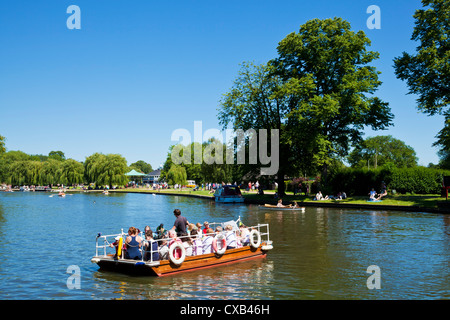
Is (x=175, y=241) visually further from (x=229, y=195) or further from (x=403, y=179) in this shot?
(x=229, y=195)

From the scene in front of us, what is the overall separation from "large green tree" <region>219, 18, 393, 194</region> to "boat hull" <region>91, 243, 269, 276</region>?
30706 mm

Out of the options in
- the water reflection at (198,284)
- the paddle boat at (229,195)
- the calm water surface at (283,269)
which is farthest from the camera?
the paddle boat at (229,195)

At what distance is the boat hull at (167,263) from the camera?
14656 mm

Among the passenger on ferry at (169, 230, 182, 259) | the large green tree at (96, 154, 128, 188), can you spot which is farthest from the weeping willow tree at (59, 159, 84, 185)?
the passenger on ferry at (169, 230, 182, 259)

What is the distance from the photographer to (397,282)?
46.3ft

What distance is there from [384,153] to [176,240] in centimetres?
13173

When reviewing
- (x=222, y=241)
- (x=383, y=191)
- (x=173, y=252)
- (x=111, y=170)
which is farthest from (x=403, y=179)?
(x=111, y=170)

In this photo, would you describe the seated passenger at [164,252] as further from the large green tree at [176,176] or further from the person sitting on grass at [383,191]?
the large green tree at [176,176]

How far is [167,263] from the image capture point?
14.9 meters

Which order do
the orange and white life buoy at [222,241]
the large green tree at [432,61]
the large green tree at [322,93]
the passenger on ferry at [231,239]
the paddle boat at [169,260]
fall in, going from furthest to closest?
1. the large green tree at [322,93]
2. the large green tree at [432,61]
3. the passenger on ferry at [231,239]
4. the orange and white life buoy at [222,241]
5. the paddle boat at [169,260]

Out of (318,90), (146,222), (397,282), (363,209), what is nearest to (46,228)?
(146,222)

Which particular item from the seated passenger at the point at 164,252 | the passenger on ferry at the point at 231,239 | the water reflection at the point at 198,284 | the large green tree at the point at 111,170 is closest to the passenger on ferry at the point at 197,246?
the water reflection at the point at 198,284

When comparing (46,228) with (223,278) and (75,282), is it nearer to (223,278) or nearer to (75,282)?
(75,282)

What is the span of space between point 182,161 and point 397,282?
11173cm
